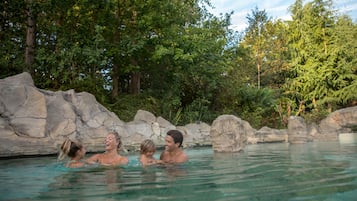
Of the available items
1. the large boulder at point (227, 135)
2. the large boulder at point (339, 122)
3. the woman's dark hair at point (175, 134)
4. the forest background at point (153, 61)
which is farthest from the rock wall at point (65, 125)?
the large boulder at point (339, 122)

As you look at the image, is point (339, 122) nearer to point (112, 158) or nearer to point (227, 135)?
point (227, 135)

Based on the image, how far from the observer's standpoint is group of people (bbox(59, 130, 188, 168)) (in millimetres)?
5840

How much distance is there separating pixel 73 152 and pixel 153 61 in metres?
9.58

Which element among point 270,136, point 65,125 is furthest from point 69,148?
point 270,136

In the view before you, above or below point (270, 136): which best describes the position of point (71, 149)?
below

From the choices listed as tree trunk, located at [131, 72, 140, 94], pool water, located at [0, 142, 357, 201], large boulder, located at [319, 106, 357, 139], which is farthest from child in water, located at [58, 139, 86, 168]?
large boulder, located at [319, 106, 357, 139]

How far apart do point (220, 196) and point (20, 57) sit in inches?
498

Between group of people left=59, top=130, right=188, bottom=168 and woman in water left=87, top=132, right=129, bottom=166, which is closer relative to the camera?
group of people left=59, top=130, right=188, bottom=168

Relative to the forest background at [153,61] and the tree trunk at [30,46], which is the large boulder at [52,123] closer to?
the forest background at [153,61]

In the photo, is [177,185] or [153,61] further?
[153,61]

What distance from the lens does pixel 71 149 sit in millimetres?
5949

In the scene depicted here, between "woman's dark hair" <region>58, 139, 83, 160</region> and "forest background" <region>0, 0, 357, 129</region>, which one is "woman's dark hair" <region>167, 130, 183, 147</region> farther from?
"forest background" <region>0, 0, 357, 129</region>

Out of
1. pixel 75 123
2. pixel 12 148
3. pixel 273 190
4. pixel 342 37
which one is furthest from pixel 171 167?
pixel 342 37

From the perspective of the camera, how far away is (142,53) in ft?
51.5
